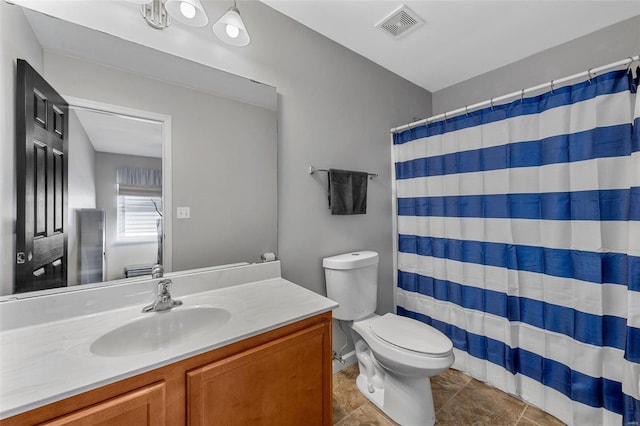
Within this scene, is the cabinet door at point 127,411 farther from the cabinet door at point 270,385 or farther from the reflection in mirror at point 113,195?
A: the reflection in mirror at point 113,195

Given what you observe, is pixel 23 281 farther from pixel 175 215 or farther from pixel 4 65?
pixel 4 65

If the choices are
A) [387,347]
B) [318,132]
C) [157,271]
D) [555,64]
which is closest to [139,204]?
[157,271]

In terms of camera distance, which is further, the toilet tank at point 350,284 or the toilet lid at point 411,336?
the toilet tank at point 350,284

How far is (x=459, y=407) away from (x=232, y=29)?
238 centimetres

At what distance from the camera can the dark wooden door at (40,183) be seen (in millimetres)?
903

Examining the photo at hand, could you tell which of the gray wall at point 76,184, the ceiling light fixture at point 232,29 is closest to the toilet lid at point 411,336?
the gray wall at point 76,184

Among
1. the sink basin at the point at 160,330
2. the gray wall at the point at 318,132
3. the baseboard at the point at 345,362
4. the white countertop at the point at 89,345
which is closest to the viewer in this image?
the white countertop at the point at 89,345

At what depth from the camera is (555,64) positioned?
74.4 inches

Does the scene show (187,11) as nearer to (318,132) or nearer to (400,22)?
(318,132)

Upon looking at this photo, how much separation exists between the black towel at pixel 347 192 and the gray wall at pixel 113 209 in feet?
3.46

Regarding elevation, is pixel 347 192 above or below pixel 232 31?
below

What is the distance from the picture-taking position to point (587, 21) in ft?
5.40

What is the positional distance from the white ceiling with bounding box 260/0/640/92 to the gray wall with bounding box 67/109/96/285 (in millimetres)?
1199

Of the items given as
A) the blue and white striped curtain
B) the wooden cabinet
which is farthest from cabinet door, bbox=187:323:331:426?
the blue and white striped curtain
